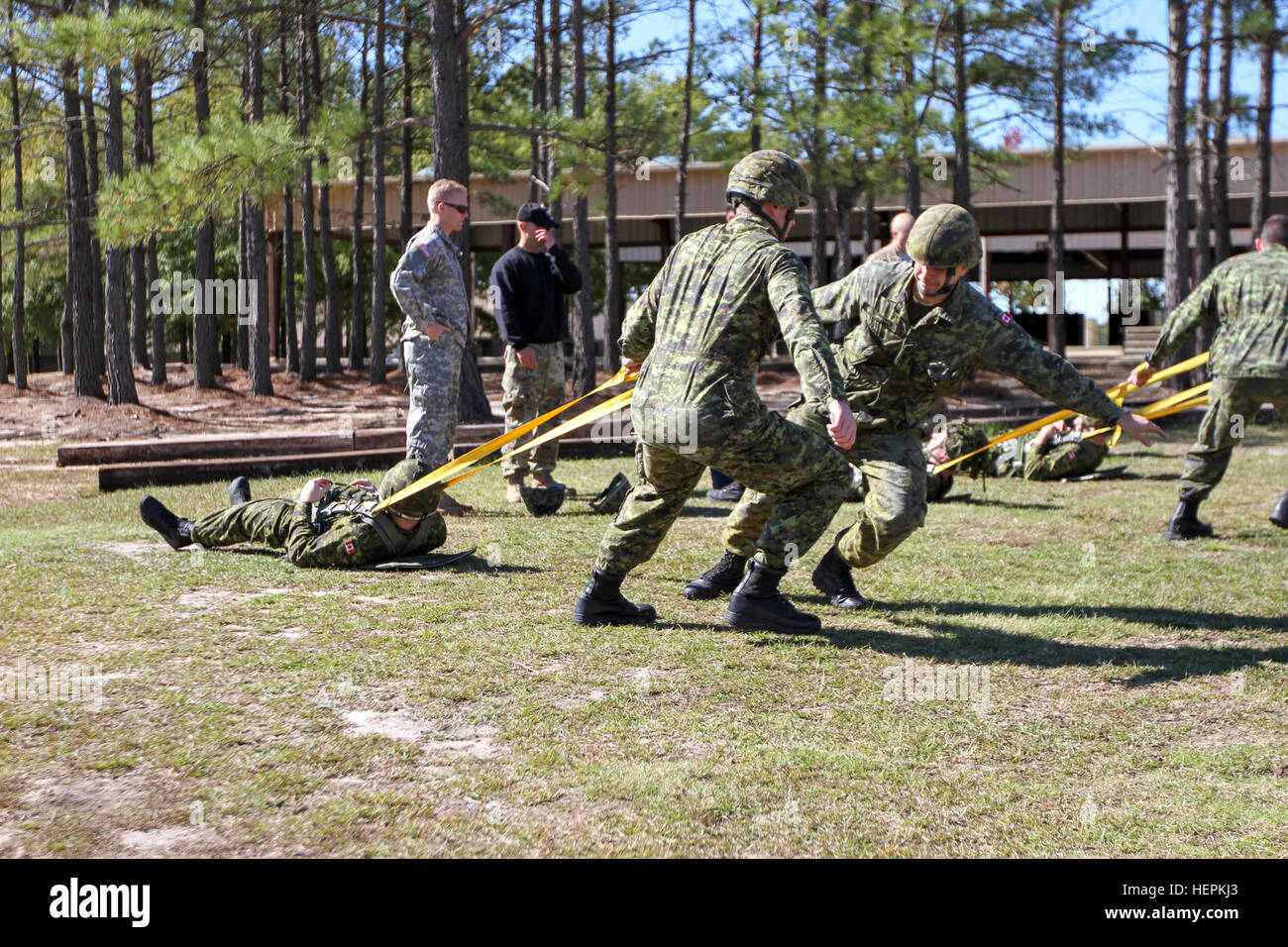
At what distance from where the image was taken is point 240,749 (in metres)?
3.89

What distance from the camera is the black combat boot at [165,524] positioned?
23.3 ft

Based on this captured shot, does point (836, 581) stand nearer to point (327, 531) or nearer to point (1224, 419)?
point (327, 531)

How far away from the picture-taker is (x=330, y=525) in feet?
22.5

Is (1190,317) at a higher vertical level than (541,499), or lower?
higher

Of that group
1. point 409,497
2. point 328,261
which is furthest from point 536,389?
point 328,261

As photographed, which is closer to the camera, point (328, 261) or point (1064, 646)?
point (1064, 646)

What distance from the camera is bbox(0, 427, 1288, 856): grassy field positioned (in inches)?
132

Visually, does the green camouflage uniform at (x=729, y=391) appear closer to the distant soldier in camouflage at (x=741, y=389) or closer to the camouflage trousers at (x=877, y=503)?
the distant soldier in camouflage at (x=741, y=389)

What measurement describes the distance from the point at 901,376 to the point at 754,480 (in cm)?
102

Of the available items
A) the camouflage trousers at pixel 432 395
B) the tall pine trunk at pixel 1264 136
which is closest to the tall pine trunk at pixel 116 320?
the camouflage trousers at pixel 432 395

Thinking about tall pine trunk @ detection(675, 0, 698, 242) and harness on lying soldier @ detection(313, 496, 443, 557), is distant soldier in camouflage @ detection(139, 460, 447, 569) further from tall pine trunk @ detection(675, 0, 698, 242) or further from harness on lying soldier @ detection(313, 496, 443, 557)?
tall pine trunk @ detection(675, 0, 698, 242)

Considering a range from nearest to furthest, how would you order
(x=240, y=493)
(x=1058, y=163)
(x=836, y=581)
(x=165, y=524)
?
(x=836, y=581) < (x=165, y=524) < (x=240, y=493) < (x=1058, y=163)

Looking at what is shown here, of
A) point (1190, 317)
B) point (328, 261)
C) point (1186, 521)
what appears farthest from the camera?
point (328, 261)

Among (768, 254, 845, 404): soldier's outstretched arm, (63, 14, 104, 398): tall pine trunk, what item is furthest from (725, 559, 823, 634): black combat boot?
(63, 14, 104, 398): tall pine trunk
